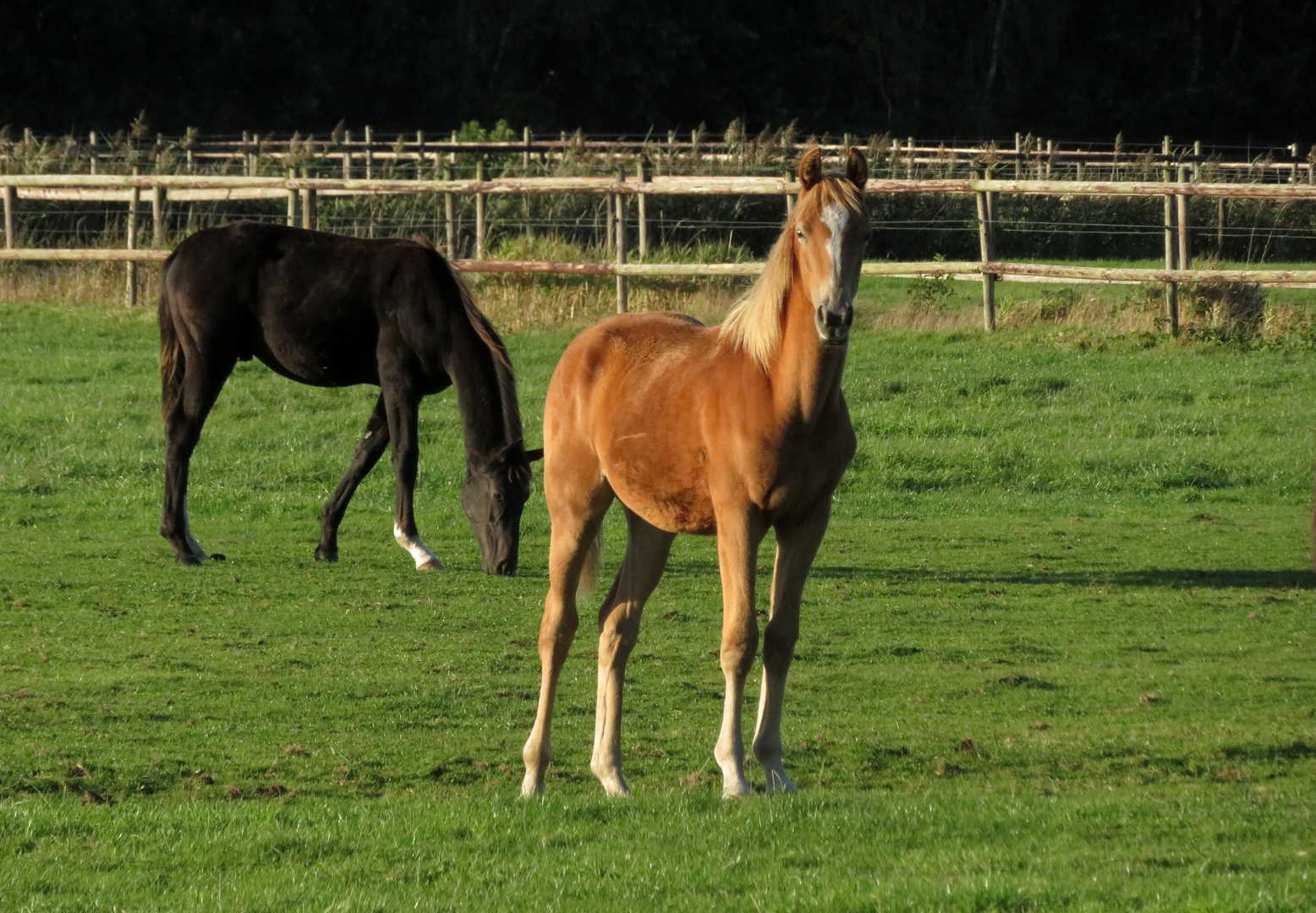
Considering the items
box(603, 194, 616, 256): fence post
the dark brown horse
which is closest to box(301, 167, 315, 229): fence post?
box(603, 194, 616, 256): fence post

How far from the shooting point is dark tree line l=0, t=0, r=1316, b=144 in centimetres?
4959

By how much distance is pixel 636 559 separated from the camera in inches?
235

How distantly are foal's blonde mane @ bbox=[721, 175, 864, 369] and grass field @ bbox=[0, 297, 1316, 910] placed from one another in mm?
1526

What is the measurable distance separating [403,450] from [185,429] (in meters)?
1.63

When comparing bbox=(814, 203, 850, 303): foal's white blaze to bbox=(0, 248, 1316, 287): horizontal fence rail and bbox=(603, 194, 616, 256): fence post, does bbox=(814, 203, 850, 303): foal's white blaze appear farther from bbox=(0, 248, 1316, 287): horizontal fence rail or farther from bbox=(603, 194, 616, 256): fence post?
bbox=(603, 194, 616, 256): fence post

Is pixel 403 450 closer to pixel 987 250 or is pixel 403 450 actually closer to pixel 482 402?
pixel 482 402

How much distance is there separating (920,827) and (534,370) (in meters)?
12.2

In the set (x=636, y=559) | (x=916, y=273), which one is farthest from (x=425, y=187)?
(x=636, y=559)

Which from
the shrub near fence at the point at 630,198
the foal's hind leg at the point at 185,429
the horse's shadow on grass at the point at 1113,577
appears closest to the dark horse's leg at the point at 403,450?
the foal's hind leg at the point at 185,429

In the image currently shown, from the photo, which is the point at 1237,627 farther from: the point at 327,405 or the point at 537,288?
the point at 537,288

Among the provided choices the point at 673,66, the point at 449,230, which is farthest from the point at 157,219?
the point at 673,66

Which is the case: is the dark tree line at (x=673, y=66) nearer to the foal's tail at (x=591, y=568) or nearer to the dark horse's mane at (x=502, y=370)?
the dark horse's mane at (x=502, y=370)

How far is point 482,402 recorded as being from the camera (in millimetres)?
10438

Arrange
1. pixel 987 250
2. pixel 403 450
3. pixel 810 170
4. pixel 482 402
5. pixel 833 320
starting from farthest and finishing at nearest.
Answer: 1. pixel 987 250
2. pixel 403 450
3. pixel 482 402
4. pixel 810 170
5. pixel 833 320
